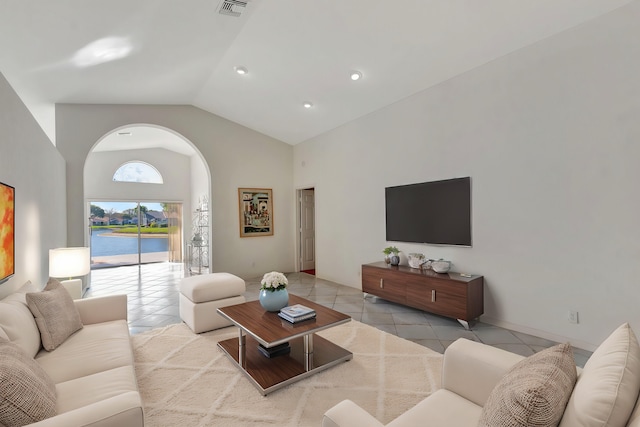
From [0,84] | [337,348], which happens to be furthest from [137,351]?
[0,84]

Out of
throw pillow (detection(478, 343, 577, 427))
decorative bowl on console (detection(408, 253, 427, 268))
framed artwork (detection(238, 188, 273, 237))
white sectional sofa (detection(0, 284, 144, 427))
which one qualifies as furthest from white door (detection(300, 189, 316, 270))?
throw pillow (detection(478, 343, 577, 427))

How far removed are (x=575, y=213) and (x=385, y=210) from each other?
2.42 meters

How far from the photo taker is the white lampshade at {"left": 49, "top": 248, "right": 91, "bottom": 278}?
339 cm

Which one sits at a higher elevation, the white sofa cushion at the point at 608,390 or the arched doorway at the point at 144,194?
the arched doorway at the point at 144,194

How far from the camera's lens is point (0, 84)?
7.63 feet

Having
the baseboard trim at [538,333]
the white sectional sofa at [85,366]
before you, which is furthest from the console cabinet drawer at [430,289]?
the white sectional sofa at [85,366]

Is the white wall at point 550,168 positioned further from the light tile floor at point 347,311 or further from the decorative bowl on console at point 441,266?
the light tile floor at point 347,311

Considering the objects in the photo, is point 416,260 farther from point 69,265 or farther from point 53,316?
point 69,265

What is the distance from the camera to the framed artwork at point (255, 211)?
6.63 meters

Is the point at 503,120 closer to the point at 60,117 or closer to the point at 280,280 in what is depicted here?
the point at 280,280

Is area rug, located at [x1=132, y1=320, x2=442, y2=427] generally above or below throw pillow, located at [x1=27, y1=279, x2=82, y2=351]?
below

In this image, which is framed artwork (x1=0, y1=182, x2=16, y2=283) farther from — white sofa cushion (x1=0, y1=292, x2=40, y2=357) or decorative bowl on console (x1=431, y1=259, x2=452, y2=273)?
decorative bowl on console (x1=431, y1=259, x2=452, y2=273)

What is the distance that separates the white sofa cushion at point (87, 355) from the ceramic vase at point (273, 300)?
1073mm

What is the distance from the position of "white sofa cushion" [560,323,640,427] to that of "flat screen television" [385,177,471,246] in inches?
116
